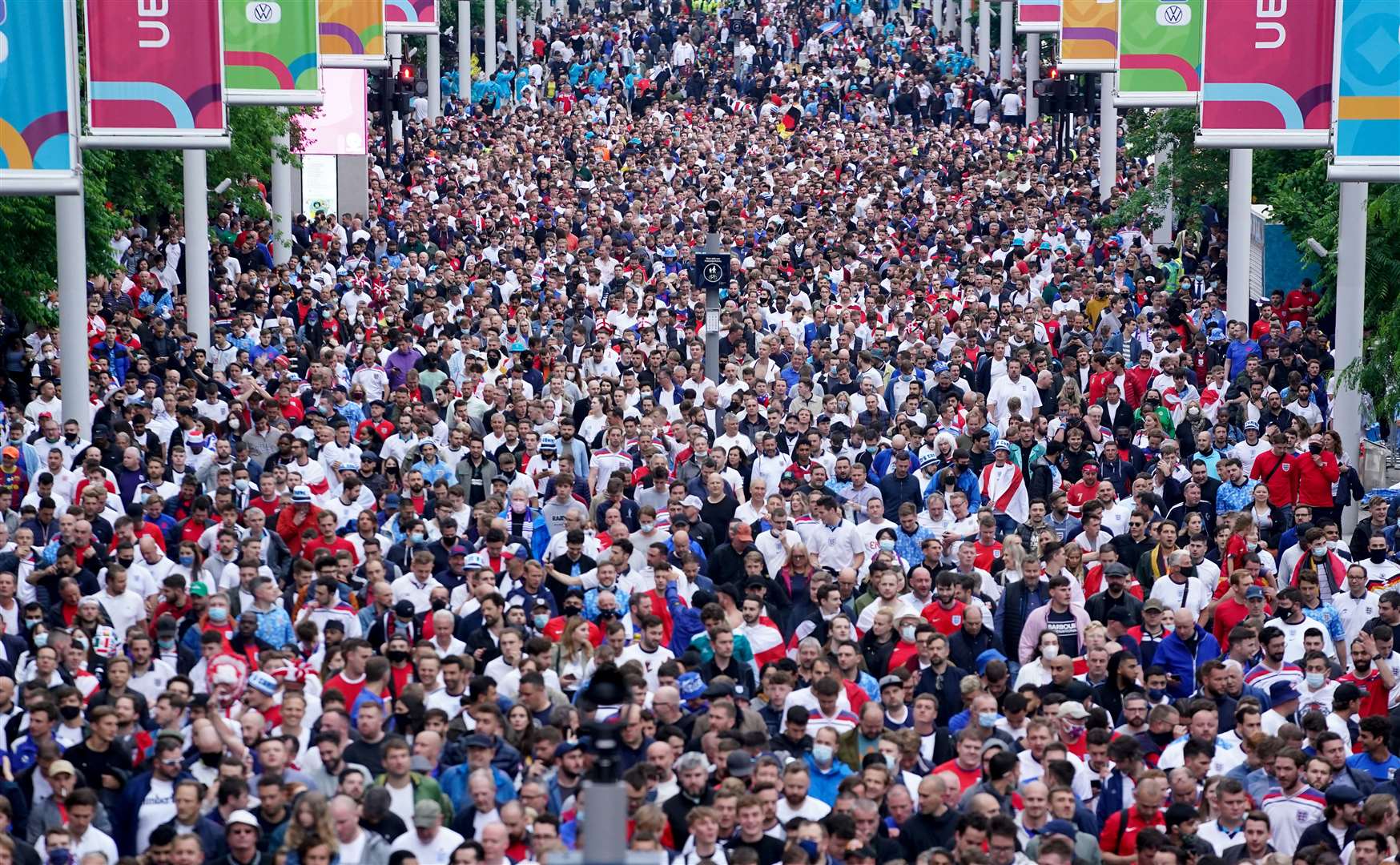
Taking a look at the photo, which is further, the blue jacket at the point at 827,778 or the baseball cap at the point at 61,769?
the blue jacket at the point at 827,778

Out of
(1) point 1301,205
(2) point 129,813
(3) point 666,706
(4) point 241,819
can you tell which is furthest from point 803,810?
(1) point 1301,205

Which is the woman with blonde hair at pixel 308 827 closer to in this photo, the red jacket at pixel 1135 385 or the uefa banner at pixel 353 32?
the red jacket at pixel 1135 385

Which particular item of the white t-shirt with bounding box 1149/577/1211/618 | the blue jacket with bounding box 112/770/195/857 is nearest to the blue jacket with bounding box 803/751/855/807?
the blue jacket with bounding box 112/770/195/857

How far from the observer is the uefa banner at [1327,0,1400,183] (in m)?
17.9

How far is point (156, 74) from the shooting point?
66.4ft

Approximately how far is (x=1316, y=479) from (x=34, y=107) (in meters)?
10.2

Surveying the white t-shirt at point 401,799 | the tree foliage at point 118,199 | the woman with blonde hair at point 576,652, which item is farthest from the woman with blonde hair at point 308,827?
the tree foliage at point 118,199

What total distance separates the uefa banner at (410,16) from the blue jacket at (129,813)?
21.7 meters

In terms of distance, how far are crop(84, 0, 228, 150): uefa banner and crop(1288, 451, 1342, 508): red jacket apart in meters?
9.03

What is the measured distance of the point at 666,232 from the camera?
36094 millimetres

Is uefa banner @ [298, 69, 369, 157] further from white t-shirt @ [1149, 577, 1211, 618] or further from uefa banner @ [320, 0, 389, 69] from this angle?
white t-shirt @ [1149, 577, 1211, 618]

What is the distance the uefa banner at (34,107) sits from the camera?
16.8 meters

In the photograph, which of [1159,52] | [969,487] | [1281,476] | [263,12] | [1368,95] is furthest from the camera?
[1159,52]

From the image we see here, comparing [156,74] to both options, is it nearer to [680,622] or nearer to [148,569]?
[148,569]
